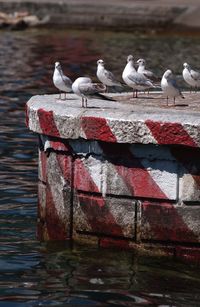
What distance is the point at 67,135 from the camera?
8.74m

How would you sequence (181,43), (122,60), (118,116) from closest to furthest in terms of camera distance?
1. (118,116)
2. (122,60)
3. (181,43)

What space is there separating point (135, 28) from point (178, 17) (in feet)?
5.39

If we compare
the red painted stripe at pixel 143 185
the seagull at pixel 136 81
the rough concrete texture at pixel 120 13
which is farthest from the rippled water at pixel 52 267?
the rough concrete texture at pixel 120 13

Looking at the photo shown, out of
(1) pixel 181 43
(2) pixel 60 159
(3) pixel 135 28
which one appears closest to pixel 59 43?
(1) pixel 181 43

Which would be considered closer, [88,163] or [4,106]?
[88,163]

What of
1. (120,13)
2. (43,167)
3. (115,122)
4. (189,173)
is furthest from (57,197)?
(120,13)

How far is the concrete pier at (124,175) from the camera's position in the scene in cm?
835

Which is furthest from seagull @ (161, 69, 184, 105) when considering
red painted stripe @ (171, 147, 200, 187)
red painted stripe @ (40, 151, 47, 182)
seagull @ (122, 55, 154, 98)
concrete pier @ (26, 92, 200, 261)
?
red painted stripe @ (171, 147, 200, 187)

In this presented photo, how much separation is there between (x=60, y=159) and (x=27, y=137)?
6.90 metres

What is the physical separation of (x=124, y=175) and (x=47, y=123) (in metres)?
0.76

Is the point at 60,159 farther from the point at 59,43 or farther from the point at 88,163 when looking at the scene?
the point at 59,43

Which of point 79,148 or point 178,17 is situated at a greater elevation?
point 178,17

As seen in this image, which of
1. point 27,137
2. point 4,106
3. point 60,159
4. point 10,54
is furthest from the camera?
point 10,54

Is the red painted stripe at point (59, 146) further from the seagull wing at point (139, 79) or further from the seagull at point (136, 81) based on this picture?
the seagull wing at point (139, 79)
